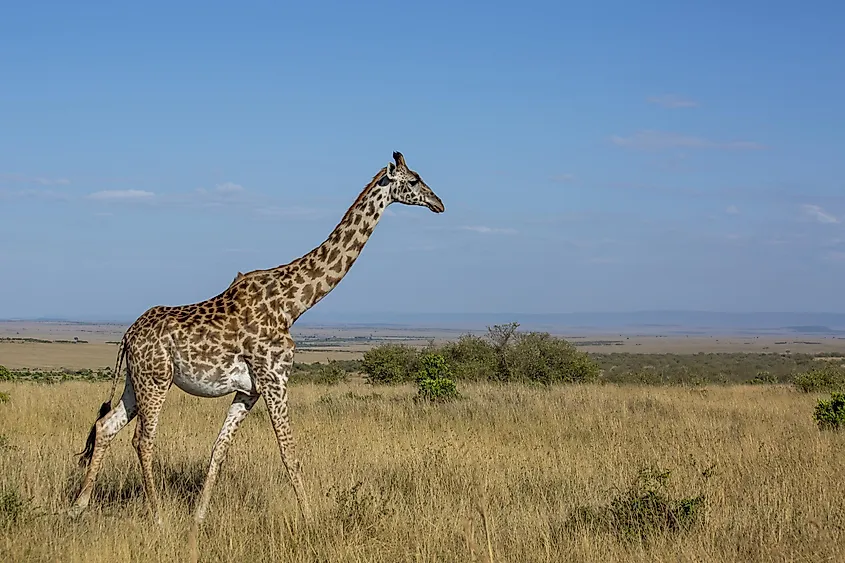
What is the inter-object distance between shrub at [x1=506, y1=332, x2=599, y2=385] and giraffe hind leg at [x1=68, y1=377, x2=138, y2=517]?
66.1 ft

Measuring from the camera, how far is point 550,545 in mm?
7262

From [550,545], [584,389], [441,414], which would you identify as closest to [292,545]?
[550,545]

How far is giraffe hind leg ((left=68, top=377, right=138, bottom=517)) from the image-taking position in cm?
847

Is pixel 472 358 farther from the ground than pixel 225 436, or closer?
closer

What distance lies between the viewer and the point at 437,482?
9.69 meters

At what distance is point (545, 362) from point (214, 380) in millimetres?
21912

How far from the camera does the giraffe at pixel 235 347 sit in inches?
325

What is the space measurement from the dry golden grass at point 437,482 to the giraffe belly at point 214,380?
43.1 inches

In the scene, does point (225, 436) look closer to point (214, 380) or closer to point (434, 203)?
point (214, 380)

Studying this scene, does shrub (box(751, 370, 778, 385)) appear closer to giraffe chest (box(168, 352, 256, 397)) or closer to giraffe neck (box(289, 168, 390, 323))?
giraffe neck (box(289, 168, 390, 323))

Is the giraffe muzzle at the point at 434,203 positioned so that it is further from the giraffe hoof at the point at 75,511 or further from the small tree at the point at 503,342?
the small tree at the point at 503,342

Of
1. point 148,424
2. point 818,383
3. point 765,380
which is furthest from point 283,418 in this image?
point 765,380

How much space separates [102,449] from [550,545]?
4.29 m

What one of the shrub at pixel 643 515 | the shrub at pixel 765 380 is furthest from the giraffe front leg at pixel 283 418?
the shrub at pixel 765 380
